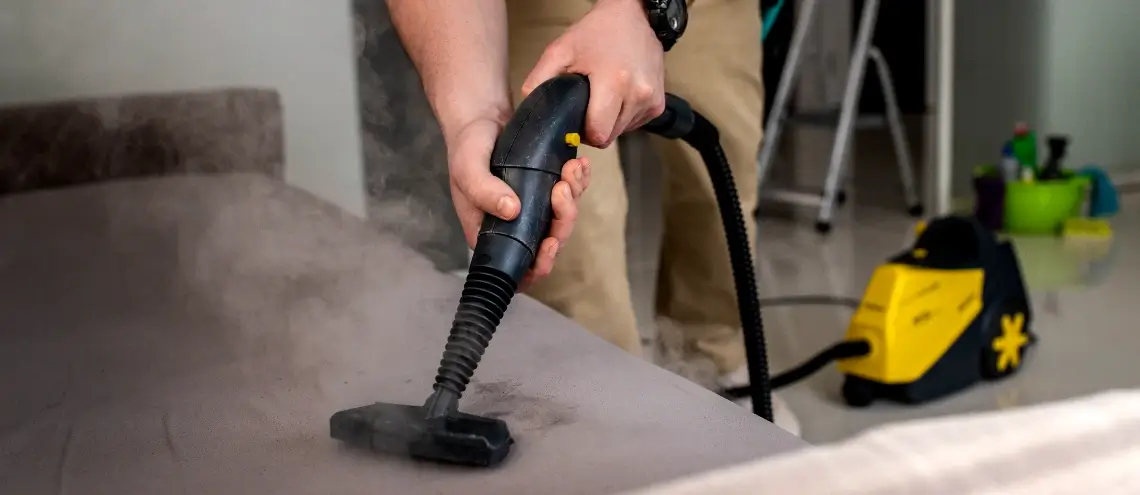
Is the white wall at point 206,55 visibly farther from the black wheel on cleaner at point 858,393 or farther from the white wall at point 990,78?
the white wall at point 990,78

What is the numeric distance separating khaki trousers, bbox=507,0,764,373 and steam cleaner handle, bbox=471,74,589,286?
172 mm

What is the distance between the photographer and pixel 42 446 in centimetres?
44

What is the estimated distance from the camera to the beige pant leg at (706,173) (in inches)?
36.3

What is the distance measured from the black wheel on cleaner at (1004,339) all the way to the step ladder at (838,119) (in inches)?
34.7

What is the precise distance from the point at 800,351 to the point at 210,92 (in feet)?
2.85

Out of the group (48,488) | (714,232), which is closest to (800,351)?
(714,232)

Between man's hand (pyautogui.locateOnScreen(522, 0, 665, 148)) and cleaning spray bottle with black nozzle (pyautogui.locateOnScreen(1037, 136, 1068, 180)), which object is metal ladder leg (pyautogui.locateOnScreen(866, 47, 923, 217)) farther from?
man's hand (pyautogui.locateOnScreen(522, 0, 665, 148))

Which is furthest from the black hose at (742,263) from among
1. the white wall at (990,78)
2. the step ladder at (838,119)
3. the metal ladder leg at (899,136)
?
the metal ladder leg at (899,136)

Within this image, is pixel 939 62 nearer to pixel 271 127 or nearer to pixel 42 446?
pixel 271 127

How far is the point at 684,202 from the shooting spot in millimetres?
1037

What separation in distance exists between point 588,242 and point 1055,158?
1501 millimetres

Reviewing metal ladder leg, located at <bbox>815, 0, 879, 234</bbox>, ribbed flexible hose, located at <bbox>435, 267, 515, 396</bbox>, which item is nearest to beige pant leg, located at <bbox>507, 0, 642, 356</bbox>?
ribbed flexible hose, located at <bbox>435, 267, 515, 396</bbox>

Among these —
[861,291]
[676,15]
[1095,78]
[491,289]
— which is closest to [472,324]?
[491,289]

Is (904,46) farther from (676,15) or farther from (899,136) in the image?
(676,15)
